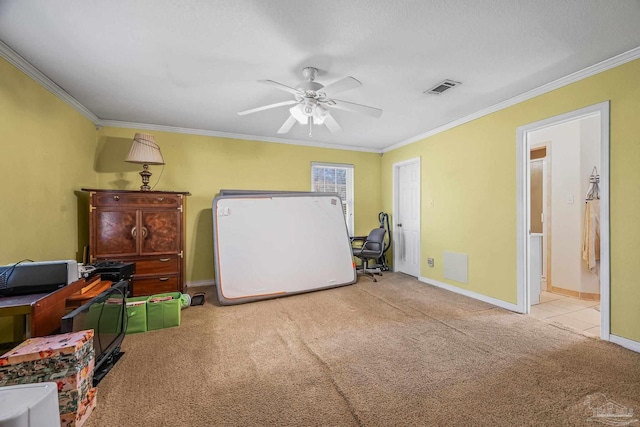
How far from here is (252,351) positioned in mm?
2250

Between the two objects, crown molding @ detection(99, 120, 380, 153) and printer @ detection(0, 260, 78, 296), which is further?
crown molding @ detection(99, 120, 380, 153)

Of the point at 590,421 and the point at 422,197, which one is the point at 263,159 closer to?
the point at 422,197

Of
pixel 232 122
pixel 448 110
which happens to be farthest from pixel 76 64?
pixel 448 110

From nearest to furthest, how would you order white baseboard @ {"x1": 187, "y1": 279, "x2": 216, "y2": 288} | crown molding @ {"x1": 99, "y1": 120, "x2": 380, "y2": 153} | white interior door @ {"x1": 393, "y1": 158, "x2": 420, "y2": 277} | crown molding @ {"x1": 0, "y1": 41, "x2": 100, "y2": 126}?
crown molding @ {"x1": 0, "y1": 41, "x2": 100, "y2": 126} → crown molding @ {"x1": 99, "y1": 120, "x2": 380, "y2": 153} → white baseboard @ {"x1": 187, "y1": 279, "x2": 216, "y2": 288} → white interior door @ {"x1": 393, "y1": 158, "x2": 420, "y2": 277}

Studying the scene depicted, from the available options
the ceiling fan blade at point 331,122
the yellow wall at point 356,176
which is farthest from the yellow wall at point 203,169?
the ceiling fan blade at point 331,122

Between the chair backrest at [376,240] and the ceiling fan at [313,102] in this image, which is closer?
the ceiling fan at [313,102]

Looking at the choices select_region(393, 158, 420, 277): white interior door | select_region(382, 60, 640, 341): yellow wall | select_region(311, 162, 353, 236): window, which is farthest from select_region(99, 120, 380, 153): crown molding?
select_region(382, 60, 640, 341): yellow wall

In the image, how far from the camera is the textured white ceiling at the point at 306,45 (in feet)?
5.66

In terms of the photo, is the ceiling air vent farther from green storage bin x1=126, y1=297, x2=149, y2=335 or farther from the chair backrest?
green storage bin x1=126, y1=297, x2=149, y2=335

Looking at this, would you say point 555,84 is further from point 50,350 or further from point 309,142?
point 50,350

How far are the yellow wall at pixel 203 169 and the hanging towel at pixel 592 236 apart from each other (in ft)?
12.9

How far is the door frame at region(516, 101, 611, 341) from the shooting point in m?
2.37

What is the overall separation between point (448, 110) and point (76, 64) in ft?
13.1

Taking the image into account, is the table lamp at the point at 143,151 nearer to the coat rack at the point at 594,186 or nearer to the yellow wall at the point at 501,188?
the yellow wall at the point at 501,188
